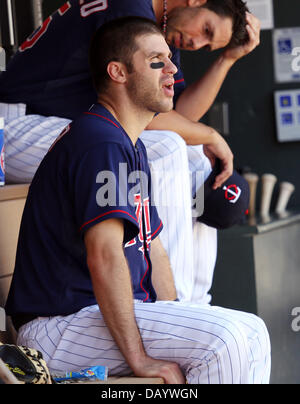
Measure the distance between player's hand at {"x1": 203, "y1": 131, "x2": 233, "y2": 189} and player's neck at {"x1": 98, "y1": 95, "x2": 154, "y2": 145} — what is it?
0.51 m

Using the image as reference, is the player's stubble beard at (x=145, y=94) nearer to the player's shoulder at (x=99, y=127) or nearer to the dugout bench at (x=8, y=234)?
the player's shoulder at (x=99, y=127)

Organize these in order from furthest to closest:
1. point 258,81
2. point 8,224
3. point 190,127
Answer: point 258,81, point 190,127, point 8,224

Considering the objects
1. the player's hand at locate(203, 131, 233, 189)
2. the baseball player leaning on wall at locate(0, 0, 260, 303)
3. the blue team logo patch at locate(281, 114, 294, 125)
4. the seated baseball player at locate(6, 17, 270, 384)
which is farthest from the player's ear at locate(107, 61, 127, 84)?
the blue team logo patch at locate(281, 114, 294, 125)

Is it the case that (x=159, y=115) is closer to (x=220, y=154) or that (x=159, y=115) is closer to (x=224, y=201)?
(x=220, y=154)

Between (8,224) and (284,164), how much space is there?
75.3 inches

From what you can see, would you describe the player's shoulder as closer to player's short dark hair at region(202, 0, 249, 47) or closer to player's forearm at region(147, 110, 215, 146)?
player's forearm at region(147, 110, 215, 146)

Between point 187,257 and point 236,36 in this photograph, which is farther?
point 236,36

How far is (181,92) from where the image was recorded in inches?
91.1

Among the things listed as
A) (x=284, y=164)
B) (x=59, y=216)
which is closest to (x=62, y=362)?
(x=59, y=216)

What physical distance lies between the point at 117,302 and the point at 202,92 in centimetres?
104

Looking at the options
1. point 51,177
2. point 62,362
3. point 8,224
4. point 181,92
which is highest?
point 181,92

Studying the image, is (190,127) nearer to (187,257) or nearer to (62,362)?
(187,257)

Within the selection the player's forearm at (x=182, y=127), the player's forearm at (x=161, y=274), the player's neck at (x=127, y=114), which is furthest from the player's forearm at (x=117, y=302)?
the player's forearm at (x=182, y=127)

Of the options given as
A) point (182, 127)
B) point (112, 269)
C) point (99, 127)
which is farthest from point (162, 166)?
point (112, 269)
